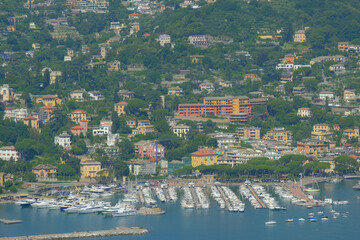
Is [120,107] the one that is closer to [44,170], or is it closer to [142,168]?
[142,168]

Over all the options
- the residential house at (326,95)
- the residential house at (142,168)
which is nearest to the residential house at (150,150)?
the residential house at (142,168)

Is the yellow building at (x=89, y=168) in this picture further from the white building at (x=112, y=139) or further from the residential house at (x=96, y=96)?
the residential house at (x=96, y=96)

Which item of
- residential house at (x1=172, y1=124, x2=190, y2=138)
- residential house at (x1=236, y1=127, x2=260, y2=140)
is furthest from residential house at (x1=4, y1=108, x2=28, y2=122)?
residential house at (x1=236, y1=127, x2=260, y2=140)

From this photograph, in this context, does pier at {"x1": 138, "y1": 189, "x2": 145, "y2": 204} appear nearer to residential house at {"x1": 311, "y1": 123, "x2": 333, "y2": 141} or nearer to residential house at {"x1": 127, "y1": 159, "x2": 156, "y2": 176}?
residential house at {"x1": 127, "y1": 159, "x2": 156, "y2": 176}

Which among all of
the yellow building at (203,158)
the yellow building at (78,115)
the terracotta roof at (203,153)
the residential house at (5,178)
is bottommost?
the residential house at (5,178)

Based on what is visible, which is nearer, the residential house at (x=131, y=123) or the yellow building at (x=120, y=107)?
the residential house at (x=131, y=123)

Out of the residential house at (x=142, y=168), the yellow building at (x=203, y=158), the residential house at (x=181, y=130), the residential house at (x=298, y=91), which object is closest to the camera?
the residential house at (x=142, y=168)

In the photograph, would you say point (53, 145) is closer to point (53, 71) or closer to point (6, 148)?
point (6, 148)

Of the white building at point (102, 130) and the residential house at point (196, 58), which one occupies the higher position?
the residential house at point (196, 58)
